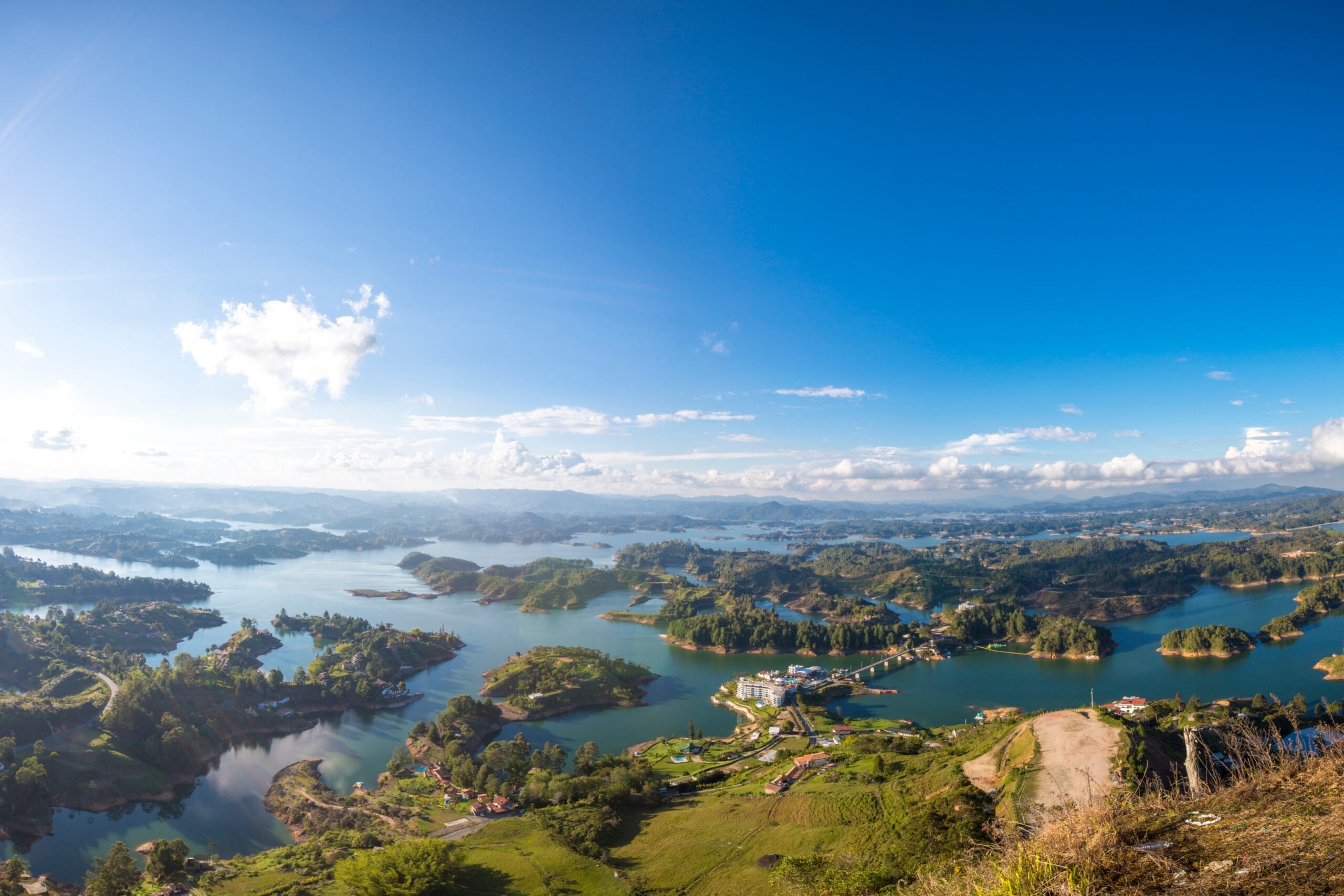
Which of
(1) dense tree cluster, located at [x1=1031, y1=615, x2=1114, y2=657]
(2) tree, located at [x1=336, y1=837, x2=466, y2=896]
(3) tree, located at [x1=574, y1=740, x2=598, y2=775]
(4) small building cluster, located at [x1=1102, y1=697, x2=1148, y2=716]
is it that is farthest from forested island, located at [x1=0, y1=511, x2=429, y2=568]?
(4) small building cluster, located at [x1=1102, y1=697, x2=1148, y2=716]

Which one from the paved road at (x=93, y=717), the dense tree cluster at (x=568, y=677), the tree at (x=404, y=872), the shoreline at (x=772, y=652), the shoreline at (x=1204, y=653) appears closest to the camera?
the tree at (x=404, y=872)

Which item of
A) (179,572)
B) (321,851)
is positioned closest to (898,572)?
(321,851)

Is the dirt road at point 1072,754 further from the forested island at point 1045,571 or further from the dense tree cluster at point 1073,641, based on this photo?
the forested island at point 1045,571

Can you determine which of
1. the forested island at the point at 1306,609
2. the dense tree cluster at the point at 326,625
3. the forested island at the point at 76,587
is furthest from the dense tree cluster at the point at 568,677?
the forested island at the point at 76,587

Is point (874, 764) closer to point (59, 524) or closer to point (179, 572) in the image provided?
point (179, 572)

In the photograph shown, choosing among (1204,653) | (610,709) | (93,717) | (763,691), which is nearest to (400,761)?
(610,709)

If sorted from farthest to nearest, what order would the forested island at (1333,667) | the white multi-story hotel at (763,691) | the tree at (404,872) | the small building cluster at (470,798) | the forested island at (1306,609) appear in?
the forested island at (1306,609), the forested island at (1333,667), the white multi-story hotel at (763,691), the small building cluster at (470,798), the tree at (404,872)
